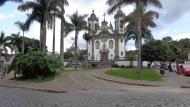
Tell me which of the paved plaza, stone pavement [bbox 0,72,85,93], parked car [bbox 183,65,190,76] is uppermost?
parked car [bbox 183,65,190,76]

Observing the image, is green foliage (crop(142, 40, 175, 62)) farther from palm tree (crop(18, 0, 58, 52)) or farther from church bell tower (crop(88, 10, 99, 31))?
palm tree (crop(18, 0, 58, 52))

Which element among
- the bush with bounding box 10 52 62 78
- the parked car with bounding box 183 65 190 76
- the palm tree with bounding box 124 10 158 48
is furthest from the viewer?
the palm tree with bounding box 124 10 158 48

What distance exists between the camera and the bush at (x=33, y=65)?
33062 millimetres

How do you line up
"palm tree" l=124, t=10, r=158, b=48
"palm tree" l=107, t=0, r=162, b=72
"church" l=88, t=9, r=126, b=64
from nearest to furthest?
"palm tree" l=107, t=0, r=162, b=72 → "palm tree" l=124, t=10, r=158, b=48 → "church" l=88, t=9, r=126, b=64

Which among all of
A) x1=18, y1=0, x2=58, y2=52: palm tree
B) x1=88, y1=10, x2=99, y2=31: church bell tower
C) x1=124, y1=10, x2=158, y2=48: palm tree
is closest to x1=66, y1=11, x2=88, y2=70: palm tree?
x1=124, y1=10, x2=158, y2=48: palm tree

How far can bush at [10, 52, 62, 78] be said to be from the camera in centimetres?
3306

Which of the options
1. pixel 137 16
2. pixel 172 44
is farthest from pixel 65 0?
pixel 172 44

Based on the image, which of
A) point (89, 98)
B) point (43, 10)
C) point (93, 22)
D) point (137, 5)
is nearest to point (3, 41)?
point (93, 22)

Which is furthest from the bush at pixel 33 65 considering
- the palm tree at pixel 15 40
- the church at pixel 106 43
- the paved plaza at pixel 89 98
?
the palm tree at pixel 15 40

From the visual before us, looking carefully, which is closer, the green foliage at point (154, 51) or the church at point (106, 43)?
the green foliage at point (154, 51)

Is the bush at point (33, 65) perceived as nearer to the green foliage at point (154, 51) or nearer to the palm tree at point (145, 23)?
the palm tree at point (145, 23)

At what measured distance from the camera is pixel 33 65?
33.1 m

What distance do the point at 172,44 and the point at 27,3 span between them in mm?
103808

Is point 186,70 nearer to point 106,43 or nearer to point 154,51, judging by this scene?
point 154,51
